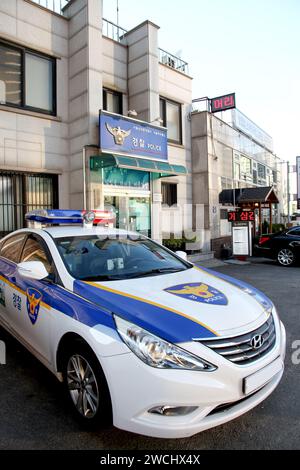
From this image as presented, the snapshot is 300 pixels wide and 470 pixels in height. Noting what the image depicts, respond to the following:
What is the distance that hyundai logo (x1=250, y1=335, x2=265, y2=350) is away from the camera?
2.51 meters

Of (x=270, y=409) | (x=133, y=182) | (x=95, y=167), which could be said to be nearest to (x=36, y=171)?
(x=95, y=167)

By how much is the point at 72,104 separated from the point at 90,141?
1.47 m

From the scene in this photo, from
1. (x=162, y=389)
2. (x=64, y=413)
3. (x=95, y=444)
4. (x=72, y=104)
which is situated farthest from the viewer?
(x=72, y=104)

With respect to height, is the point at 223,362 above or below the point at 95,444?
above

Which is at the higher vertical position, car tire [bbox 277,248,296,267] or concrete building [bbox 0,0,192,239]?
concrete building [bbox 0,0,192,239]

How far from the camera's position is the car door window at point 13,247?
4.19 m

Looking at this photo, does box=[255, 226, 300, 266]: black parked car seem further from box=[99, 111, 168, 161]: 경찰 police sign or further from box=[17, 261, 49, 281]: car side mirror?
box=[17, 261, 49, 281]: car side mirror

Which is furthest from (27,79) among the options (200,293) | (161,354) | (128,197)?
(161,354)

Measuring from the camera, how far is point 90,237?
12.9 feet

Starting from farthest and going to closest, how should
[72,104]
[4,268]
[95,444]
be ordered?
1. [72,104]
2. [4,268]
3. [95,444]

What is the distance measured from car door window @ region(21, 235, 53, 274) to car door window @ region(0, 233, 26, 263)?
0.17 metres

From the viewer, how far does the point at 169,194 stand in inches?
539

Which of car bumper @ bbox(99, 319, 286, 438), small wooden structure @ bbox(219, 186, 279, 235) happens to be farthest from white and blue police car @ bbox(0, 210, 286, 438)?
small wooden structure @ bbox(219, 186, 279, 235)
